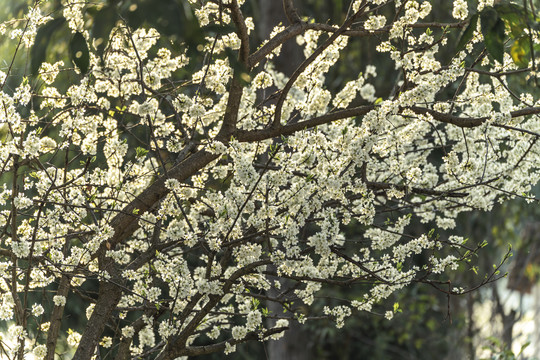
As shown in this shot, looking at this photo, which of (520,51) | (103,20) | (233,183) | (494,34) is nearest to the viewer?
(103,20)

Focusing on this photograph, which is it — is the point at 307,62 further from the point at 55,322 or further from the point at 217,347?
the point at 55,322

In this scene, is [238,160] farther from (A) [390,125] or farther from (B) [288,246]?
(A) [390,125]

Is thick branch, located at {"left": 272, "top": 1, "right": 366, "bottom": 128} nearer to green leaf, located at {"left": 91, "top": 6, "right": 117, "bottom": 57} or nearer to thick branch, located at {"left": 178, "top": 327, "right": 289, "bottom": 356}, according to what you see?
thick branch, located at {"left": 178, "top": 327, "right": 289, "bottom": 356}

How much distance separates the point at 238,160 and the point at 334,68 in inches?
211

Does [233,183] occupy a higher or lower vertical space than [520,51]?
higher

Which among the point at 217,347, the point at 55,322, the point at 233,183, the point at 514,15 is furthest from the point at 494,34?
the point at 55,322

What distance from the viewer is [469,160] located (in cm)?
278

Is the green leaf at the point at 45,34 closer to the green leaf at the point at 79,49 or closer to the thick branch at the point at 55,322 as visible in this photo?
the green leaf at the point at 79,49

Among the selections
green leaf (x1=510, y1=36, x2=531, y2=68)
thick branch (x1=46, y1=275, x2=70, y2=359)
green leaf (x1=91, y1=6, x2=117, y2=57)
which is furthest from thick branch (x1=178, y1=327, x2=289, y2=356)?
green leaf (x1=91, y1=6, x2=117, y2=57)

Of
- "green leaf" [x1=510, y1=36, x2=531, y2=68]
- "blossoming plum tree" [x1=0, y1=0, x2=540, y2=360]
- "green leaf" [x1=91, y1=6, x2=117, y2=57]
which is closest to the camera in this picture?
"green leaf" [x1=91, y1=6, x2=117, y2=57]

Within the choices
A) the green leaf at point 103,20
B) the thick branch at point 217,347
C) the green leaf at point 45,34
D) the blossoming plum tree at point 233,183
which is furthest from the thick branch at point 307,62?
the green leaf at point 103,20

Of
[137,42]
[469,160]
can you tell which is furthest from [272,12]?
[469,160]

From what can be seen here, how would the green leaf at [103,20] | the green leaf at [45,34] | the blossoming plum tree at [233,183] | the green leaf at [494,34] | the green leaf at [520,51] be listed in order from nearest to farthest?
the green leaf at [103,20]
the green leaf at [45,34]
the green leaf at [494,34]
the green leaf at [520,51]
the blossoming plum tree at [233,183]

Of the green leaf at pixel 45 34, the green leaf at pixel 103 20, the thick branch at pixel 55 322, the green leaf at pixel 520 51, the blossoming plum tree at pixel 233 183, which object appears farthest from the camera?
the thick branch at pixel 55 322
